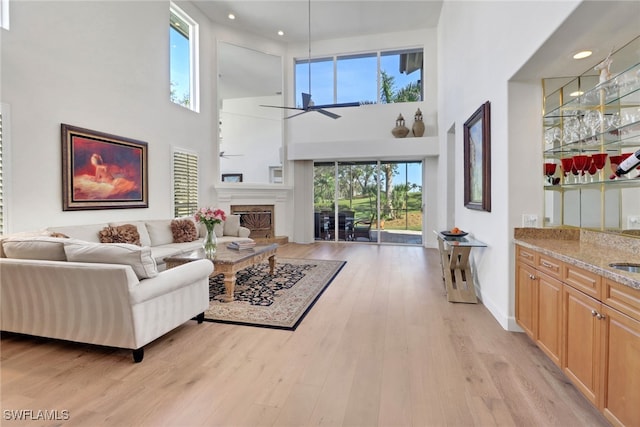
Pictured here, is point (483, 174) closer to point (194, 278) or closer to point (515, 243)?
point (515, 243)

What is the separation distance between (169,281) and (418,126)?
6391 millimetres

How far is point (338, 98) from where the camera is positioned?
26.2ft

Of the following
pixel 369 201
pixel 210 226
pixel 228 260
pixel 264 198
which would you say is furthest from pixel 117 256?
pixel 369 201

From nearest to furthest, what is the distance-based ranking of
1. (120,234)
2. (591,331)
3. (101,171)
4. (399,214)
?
(591,331), (120,234), (101,171), (399,214)

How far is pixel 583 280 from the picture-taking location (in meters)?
1.78

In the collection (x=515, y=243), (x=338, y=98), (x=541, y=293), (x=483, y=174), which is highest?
(x=338, y=98)

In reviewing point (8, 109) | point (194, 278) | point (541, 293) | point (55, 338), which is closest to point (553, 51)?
point (541, 293)

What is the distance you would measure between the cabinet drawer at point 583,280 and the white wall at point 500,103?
898 millimetres

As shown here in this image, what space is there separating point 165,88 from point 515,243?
5.92m

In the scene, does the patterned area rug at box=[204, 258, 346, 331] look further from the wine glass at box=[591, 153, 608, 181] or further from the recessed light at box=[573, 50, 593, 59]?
the recessed light at box=[573, 50, 593, 59]

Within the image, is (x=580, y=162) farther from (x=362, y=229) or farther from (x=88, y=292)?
(x=362, y=229)

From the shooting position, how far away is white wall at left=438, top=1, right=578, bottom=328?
7.78ft

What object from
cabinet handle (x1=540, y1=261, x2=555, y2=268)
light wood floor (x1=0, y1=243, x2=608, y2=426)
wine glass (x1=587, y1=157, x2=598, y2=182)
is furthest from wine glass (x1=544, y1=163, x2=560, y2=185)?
light wood floor (x1=0, y1=243, x2=608, y2=426)

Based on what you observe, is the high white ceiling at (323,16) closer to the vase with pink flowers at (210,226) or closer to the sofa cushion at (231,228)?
the sofa cushion at (231,228)
